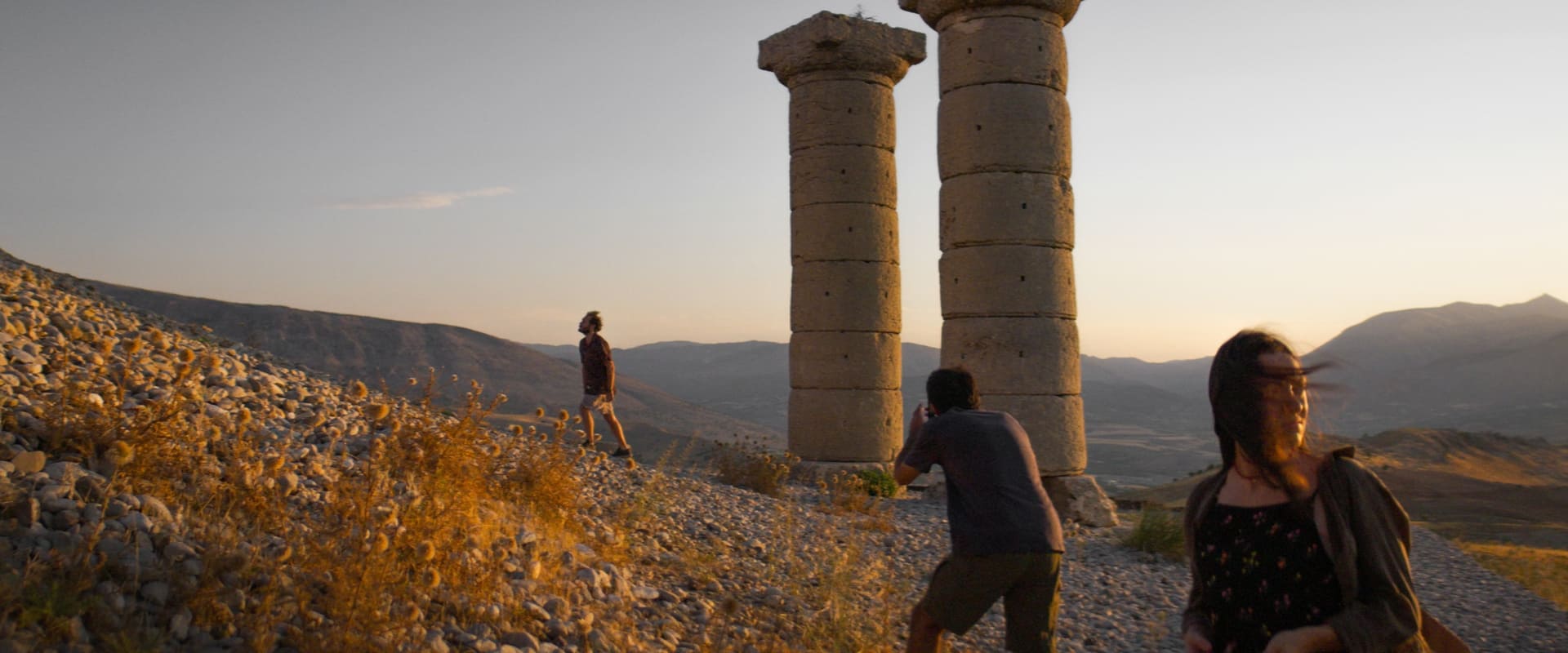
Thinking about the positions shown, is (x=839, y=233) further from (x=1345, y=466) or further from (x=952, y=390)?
(x=1345, y=466)

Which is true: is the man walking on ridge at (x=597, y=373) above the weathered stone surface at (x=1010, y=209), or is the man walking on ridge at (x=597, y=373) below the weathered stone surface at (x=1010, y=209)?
below

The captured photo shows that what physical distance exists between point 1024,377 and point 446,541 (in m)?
8.84

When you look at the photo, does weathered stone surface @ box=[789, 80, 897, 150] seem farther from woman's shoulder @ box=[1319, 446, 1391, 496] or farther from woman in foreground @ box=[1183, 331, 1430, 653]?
woman's shoulder @ box=[1319, 446, 1391, 496]

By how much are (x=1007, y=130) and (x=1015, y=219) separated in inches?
41.8

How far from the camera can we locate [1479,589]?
1084 centimetres

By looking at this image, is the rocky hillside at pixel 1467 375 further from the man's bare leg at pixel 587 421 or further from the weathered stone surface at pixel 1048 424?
the man's bare leg at pixel 587 421

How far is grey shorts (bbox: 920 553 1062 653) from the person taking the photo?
4.59 metres

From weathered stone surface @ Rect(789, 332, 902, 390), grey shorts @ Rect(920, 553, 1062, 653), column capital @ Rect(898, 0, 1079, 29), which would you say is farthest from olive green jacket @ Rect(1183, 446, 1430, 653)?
weathered stone surface @ Rect(789, 332, 902, 390)

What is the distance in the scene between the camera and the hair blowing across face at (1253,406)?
268 centimetres

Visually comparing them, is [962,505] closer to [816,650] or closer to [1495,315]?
[816,650]

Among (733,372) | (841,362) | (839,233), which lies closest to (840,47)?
(839,233)

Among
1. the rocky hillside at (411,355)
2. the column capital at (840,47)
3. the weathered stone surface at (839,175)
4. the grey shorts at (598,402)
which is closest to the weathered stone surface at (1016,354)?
the weathered stone surface at (839,175)

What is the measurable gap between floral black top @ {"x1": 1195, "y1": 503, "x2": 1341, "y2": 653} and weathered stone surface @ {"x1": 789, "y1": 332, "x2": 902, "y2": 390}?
12.5 metres

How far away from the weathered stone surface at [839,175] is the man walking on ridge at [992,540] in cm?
1086
